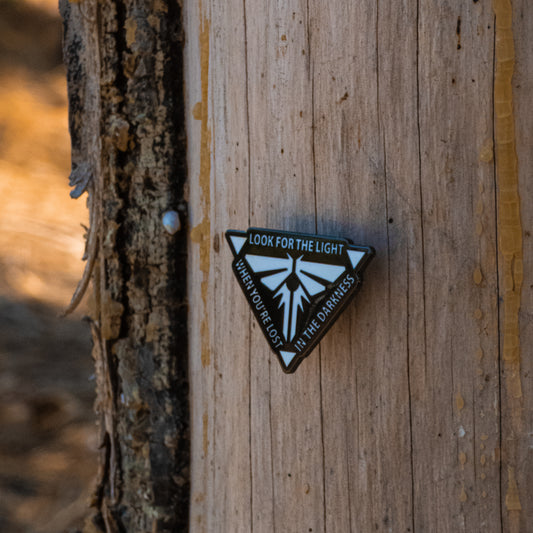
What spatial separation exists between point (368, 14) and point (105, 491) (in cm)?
131

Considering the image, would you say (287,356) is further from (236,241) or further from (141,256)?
(141,256)

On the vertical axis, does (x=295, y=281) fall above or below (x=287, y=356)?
above

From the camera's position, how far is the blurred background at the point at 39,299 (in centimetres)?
312

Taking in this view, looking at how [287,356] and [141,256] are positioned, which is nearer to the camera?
[287,356]

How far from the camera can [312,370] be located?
3.85 feet

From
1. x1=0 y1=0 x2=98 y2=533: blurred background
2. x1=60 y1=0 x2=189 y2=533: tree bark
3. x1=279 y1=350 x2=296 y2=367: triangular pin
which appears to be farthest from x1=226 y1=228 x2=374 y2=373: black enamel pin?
x1=0 y1=0 x2=98 y2=533: blurred background

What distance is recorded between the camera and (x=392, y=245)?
108 cm

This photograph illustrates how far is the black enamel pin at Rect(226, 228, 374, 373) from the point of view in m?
1.08

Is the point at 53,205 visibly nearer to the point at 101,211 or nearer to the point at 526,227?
the point at 101,211

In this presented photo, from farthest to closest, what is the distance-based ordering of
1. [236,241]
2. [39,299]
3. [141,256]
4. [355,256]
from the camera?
[39,299], [141,256], [236,241], [355,256]

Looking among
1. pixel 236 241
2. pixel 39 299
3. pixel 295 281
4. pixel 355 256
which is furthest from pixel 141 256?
pixel 39 299

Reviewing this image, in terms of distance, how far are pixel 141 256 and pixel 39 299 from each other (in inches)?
130

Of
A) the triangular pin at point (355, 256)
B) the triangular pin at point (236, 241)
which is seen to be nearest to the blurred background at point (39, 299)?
the triangular pin at point (236, 241)

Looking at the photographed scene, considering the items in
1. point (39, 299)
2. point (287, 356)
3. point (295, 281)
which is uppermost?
point (39, 299)
